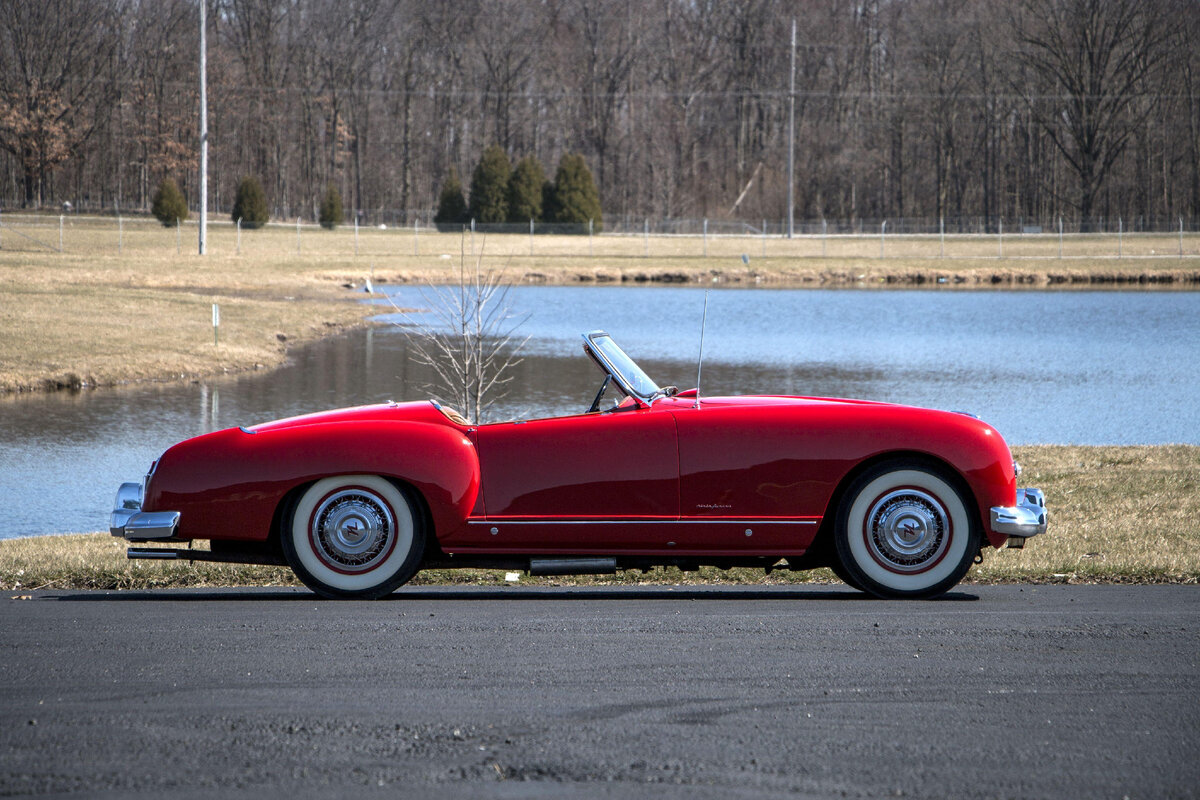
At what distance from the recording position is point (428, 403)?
6.72 meters

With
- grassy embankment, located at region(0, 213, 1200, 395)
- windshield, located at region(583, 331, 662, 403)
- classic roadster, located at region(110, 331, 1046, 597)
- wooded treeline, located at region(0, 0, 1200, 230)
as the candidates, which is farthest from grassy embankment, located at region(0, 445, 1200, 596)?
wooded treeline, located at region(0, 0, 1200, 230)

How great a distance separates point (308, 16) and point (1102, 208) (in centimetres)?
5228

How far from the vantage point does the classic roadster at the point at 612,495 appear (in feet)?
20.1

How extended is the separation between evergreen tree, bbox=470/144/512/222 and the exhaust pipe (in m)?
65.9

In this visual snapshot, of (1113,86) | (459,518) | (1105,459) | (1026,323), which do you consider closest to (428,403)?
(459,518)

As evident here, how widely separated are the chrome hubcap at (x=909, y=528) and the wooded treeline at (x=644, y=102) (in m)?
71.8

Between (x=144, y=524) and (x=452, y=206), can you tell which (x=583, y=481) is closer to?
(x=144, y=524)

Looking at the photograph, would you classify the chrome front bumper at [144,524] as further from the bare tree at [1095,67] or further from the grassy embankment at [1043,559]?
the bare tree at [1095,67]

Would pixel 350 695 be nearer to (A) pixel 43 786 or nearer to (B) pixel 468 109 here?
(A) pixel 43 786

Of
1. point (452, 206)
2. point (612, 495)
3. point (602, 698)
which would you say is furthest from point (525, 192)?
point (602, 698)

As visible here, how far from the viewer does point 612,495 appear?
6.13m

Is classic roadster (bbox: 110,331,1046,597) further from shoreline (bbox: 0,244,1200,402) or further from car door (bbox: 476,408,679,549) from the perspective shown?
shoreline (bbox: 0,244,1200,402)

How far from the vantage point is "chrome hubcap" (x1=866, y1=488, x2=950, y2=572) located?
6.16m

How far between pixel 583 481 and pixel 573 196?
6477 cm
